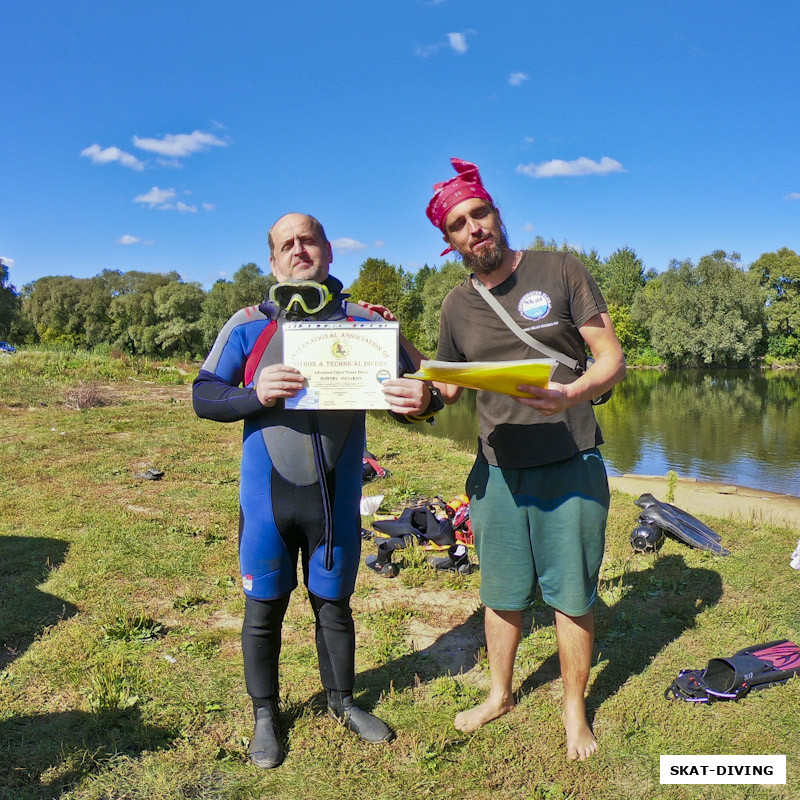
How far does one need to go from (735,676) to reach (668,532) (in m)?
2.41

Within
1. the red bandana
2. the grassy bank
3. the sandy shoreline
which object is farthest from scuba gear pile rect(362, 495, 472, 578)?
the sandy shoreline

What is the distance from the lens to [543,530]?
9.07ft

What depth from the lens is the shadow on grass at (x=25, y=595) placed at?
379 centimetres

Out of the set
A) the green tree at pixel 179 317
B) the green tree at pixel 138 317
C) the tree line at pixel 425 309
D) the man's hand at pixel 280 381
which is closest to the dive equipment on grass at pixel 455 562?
the man's hand at pixel 280 381

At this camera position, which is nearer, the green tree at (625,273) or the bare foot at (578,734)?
the bare foot at (578,734)

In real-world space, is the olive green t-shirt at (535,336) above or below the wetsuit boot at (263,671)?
above

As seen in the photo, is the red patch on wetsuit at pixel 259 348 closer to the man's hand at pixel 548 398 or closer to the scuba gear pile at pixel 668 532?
the man's hand at pixel 548 398

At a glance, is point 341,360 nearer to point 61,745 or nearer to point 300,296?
point 300,296

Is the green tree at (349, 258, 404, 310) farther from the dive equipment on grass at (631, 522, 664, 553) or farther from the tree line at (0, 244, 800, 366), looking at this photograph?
the dive equipment on grass at (631, 522, 664, 553)

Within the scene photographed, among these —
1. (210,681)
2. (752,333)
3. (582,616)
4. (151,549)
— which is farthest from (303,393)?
(752,333)

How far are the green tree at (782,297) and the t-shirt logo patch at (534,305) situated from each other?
54.6m

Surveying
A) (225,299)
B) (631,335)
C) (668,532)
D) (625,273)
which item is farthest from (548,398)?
(625,273)

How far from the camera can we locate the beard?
8.65 ft

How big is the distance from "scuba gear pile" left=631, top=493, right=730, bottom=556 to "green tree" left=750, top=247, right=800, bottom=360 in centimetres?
5129
